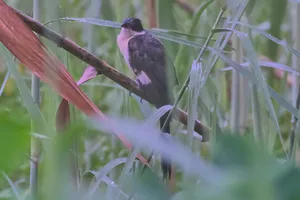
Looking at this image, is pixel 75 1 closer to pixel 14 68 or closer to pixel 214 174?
pixel 14 68

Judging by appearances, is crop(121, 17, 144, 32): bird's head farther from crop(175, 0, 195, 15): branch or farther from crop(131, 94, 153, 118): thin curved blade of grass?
crop(131, 94, 153, 118): thin curved blade of grass

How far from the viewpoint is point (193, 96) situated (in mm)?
574

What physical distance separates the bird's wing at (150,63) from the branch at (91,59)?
0.49ft

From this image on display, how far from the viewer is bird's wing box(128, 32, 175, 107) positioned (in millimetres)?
1046

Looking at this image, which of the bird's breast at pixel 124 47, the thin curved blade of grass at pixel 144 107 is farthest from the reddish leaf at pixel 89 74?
the bird's breast at pixel 124 47

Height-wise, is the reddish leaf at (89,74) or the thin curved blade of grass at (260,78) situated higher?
the thin curved blade of grass at (260,78)

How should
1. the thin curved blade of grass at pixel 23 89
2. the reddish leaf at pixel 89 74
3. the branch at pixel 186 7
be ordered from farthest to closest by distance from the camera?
1. the branch at pixel 186 7
2. the reddish leaf at pixel 89 74
3. the thin curved blade of grass at pixel 23 89

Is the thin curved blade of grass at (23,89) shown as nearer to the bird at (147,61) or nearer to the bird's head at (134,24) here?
the bird at (147,61)

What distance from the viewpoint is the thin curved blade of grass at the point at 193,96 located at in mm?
547

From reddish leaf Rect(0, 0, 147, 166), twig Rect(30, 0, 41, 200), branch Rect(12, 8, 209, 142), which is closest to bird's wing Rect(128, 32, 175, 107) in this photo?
branch Rect(12, 8, 209, 142)

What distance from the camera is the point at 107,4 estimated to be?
2.91 ft

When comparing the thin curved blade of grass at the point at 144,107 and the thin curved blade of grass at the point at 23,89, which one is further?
the thin curved blade of grass at the point at 144,107

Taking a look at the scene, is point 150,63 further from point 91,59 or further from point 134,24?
point 91,59

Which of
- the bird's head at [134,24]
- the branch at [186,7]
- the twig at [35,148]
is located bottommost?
the twig at [35,148]
